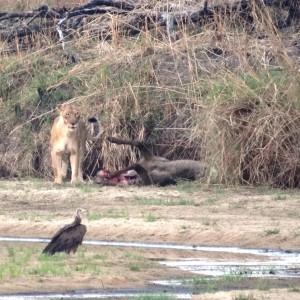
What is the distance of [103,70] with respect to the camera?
55.8 ft

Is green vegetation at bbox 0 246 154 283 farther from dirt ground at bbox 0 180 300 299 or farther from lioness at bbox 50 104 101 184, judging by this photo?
lioness at bbox 50 104 101 184

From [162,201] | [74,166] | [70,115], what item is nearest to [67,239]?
[162,201]

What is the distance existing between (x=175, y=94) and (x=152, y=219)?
16.9 ft

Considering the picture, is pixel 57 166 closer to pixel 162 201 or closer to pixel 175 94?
pixel 175 94

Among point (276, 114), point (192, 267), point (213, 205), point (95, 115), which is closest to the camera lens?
point (192, 267)

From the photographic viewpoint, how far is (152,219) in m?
11.5

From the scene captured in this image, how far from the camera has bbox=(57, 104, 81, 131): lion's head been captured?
15391mm

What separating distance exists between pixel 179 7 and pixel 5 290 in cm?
1149

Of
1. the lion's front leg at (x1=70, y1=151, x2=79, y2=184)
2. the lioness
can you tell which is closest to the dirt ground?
the lion's front leg at (x1=70, y1=151, x2=79, y2=184)

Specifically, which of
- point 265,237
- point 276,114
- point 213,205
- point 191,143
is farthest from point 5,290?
point 191,143

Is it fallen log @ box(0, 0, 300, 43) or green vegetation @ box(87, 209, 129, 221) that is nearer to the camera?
green vegetation @ box(87, 209, 129, 221)

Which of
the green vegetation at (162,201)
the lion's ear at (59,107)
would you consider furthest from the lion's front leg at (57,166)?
the green vegetation at (162,201)

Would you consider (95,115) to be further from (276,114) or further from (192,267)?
(192,267)

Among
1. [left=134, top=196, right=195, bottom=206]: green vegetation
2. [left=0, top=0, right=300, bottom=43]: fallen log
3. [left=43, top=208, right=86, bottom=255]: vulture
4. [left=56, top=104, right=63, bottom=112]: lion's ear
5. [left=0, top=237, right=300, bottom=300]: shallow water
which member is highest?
[left=0, top=0, right=300, bottom=43]: fallen log
